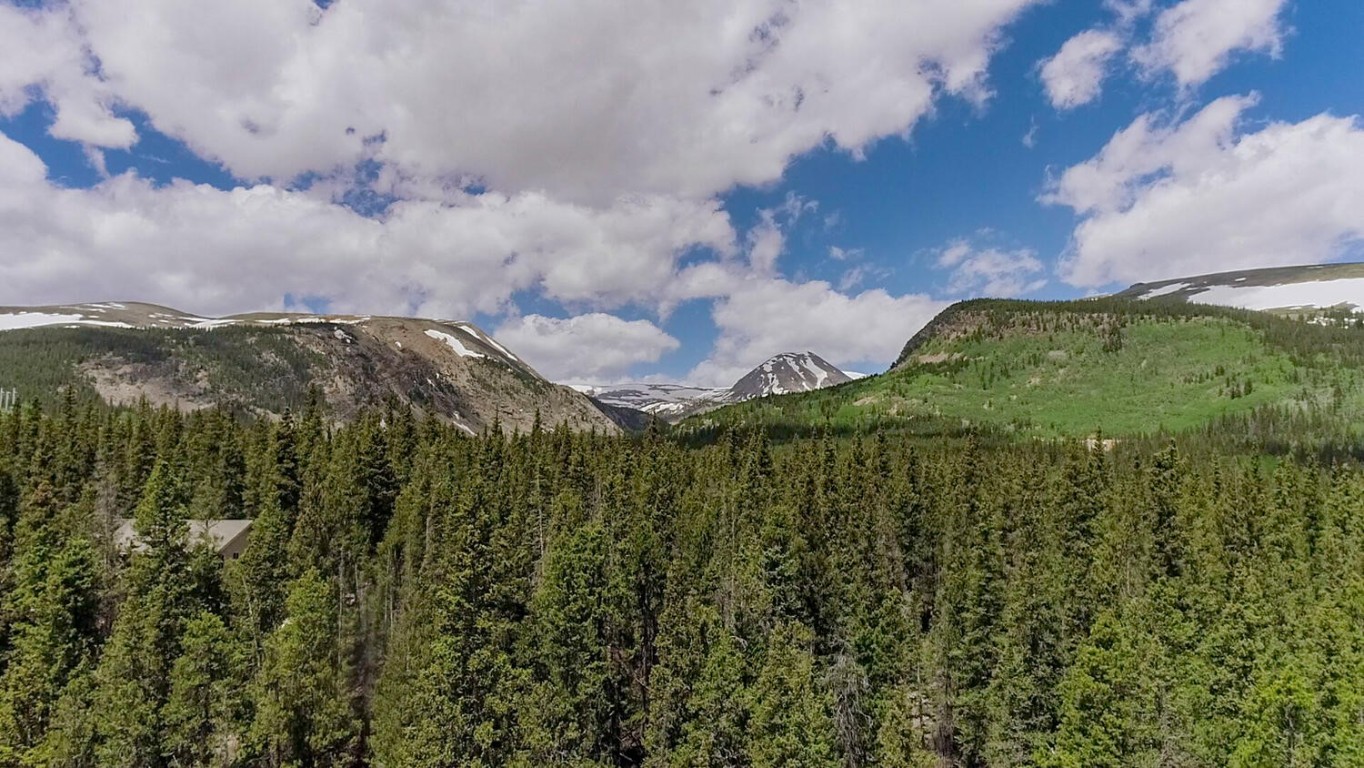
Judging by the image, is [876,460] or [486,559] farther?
[876,460]

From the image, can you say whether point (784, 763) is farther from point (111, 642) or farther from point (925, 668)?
point (111, 642)

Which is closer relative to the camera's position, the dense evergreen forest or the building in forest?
the dense evergreen forest

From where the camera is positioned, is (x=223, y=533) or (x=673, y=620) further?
(x=223, y=533)

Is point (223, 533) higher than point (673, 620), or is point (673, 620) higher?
point (223, 533)

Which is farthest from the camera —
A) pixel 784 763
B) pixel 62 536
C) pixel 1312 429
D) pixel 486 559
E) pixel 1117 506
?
pixel 1312 429

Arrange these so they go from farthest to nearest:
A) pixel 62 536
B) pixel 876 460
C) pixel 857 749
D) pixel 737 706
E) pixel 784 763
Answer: pixel 876 460 < pixel 62 536 < pixel 857 749 < pixel 737 706 < pixel 784 763

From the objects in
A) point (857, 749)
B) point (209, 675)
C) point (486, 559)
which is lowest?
point (857, 749)

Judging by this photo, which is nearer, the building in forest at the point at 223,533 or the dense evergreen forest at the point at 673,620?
the dense evergreen forest at the point at 673,620

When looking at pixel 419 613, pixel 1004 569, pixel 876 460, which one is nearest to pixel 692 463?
pixel 876 460
